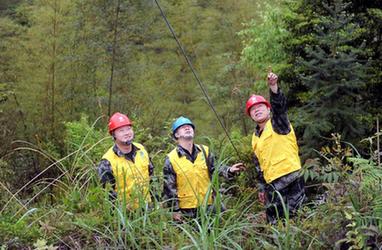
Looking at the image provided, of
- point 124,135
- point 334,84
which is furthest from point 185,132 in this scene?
point 334,84

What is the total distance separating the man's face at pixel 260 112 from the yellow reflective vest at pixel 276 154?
2.2 inches

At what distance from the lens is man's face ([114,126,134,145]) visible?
386 centimetres

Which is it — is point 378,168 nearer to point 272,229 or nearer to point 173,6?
point 272,229

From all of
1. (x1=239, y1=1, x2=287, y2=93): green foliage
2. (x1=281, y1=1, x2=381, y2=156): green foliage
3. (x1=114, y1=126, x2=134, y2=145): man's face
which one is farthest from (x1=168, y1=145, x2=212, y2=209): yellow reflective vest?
(x1=239, y1=1, x2=287, y2=93): green foliage

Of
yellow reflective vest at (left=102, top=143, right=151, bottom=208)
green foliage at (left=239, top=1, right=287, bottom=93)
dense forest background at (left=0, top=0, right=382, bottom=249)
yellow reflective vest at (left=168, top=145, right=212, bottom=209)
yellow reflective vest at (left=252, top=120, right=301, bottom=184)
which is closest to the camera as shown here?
dense forest background at (left=0, top=0, right=382, bottom=249)

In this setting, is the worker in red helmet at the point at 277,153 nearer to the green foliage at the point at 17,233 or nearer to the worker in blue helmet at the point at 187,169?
the worker in blue helmet at the point at 187,169

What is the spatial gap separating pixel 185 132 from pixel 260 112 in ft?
1.66

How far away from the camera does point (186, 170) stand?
378cm

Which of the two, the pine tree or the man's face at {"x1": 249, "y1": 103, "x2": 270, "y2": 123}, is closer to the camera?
the man's face at {"x1": 249, "y1": 103, "x2": 270, "y2": 123}

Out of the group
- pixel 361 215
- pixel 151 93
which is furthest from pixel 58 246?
pixel 151 93

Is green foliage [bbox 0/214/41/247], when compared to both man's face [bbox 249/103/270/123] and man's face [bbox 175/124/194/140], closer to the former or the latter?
man's face [bbox 175/124/194/140]

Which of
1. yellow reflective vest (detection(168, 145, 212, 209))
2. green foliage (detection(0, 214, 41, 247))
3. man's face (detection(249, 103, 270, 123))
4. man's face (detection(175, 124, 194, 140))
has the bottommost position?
yellow reflective vest (detection(168, 145, 212, 209))

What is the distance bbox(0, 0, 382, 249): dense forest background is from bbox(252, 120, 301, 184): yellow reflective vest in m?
0.17

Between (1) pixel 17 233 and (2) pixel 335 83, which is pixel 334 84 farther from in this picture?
(1) pixel 17 233
